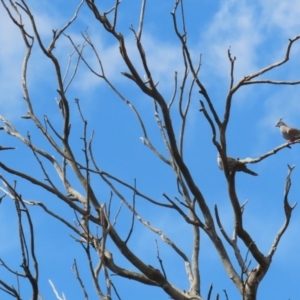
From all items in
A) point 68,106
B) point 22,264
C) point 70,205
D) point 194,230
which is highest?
point 68,106

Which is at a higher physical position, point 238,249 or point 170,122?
point 170,122

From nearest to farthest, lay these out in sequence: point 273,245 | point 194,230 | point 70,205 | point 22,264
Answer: point 22,264 → point 70,205 → point 273,245 → point 194,230

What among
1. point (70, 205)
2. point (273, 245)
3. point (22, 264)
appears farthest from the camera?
point (273, 245)

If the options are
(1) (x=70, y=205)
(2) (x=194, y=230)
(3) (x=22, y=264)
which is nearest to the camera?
(3) (x=22, y=264)

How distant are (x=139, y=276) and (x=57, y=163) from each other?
114 centimetres

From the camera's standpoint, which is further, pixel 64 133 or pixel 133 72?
pixel 64 133

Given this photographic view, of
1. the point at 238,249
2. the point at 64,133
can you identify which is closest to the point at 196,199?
the point at 238,249

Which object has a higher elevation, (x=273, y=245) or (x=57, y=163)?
(x=57, y=163)

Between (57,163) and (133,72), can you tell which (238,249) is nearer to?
(133,72)

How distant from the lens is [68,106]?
464 centimetres

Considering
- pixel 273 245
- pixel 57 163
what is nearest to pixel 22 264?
pixel 273 245

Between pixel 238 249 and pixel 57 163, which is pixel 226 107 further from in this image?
pixel 57 163

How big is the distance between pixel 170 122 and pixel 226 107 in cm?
33

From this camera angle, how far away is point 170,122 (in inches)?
150
